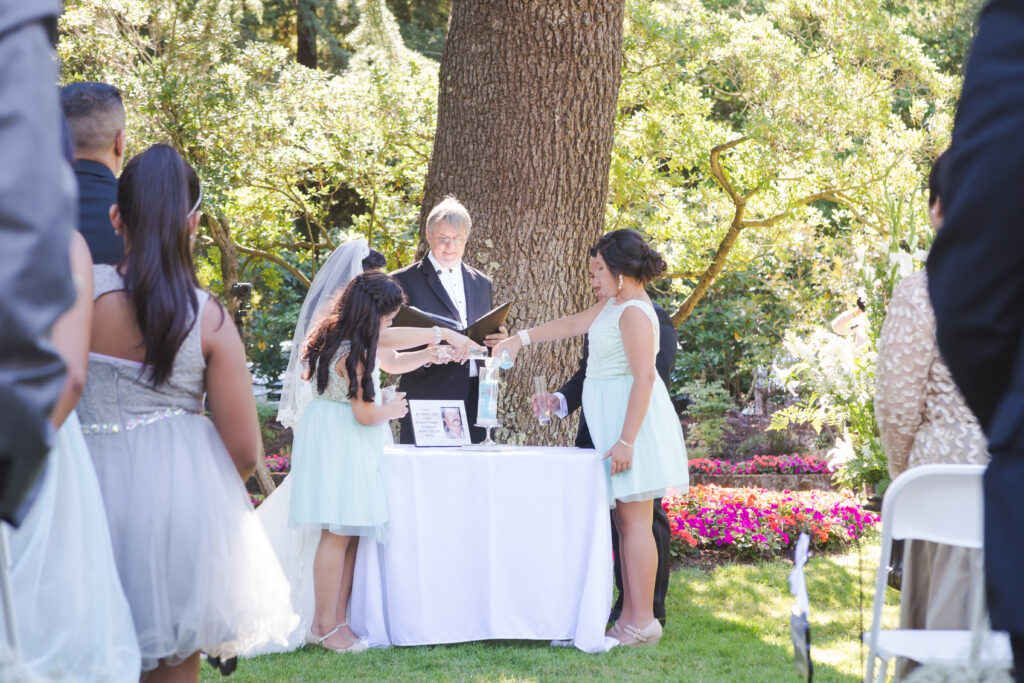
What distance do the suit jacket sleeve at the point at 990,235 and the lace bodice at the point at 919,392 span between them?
5.44ft

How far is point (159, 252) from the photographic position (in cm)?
244

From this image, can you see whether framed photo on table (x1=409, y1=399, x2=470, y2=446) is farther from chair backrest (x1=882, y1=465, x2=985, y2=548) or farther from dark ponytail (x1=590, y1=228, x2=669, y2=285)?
chair backrest (x1=882, y1=465, x2=985, y2=548)

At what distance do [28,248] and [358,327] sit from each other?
3.20 meters

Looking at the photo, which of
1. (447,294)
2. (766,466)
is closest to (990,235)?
(447,294)

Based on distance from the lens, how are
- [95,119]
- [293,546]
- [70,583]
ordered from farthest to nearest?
[293,546], [95,119], [70,583]

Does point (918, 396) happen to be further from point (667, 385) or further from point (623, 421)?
point (667, 385)

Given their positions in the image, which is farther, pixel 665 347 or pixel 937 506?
pixel 665 347

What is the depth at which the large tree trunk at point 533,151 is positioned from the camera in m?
6.12

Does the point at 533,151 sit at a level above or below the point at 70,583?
above

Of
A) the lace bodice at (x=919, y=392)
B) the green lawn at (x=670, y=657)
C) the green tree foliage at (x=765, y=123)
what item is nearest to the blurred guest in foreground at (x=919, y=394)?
the lace bodice at (x=919, y=392)

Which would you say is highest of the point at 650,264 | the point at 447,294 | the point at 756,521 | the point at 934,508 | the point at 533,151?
the point at 533,151

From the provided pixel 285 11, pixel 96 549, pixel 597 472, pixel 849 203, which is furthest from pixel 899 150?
pixel 285 11

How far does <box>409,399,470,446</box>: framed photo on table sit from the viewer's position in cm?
477

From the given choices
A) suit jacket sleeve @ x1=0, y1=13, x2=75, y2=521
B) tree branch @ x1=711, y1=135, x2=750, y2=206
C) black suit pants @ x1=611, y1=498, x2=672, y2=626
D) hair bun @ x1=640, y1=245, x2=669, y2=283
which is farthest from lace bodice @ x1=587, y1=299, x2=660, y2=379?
tree branch @ x1=711, y1=135, x2=750, y2=206
